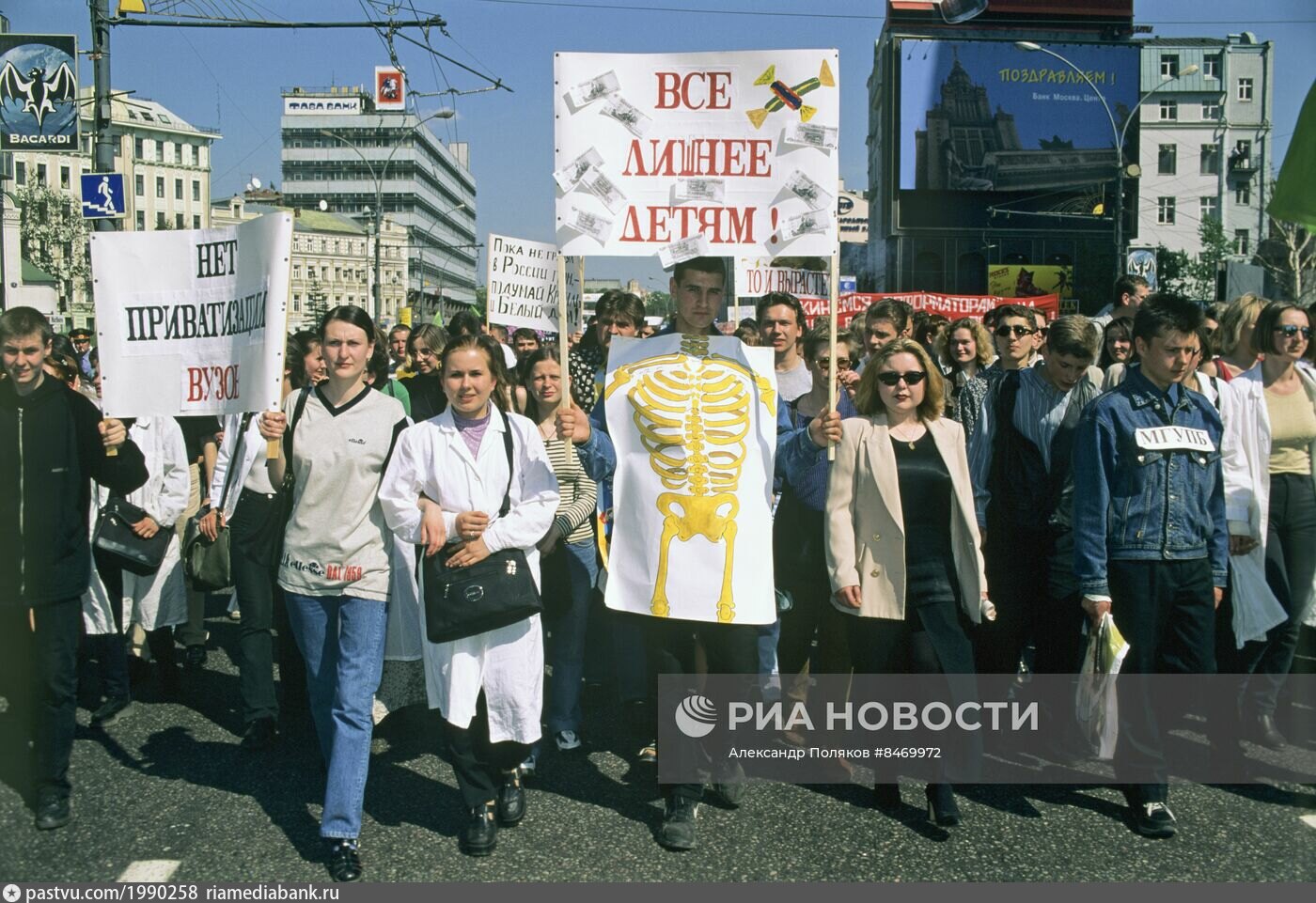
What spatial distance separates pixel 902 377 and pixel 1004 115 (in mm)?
56042

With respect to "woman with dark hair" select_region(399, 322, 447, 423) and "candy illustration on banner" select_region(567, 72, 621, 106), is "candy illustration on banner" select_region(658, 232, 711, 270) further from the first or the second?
"woman with dark hair" select_region(399, 322, 447, 423)

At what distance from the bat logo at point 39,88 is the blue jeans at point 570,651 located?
25.4 ft

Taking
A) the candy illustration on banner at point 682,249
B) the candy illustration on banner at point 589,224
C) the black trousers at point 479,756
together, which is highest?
the candy illustration on banner at point 589,224

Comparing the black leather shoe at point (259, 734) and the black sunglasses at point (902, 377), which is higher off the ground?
the black sunglasses at point (902, 377)

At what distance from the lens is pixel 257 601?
612 centimetres

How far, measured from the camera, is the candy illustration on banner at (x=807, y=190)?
5.15 metres

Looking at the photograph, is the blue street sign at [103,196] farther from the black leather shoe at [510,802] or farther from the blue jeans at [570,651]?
the black leather shoe at [510,802]

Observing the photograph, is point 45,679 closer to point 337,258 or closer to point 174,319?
point 174,319

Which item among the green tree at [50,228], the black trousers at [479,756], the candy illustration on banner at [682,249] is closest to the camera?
the black trousers at [479,756]

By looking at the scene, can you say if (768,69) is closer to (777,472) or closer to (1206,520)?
(777,472)

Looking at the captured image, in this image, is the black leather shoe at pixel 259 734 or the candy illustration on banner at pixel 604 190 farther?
the black leather shoe at pixel 259 734

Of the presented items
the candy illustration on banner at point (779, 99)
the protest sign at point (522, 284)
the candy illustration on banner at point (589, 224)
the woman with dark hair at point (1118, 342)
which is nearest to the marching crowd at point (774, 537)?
the candy illustration on banner at point (589, 224)

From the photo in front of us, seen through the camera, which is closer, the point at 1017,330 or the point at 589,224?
the point at 589,224

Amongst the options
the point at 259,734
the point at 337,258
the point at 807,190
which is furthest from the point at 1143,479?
the point at 337,258
